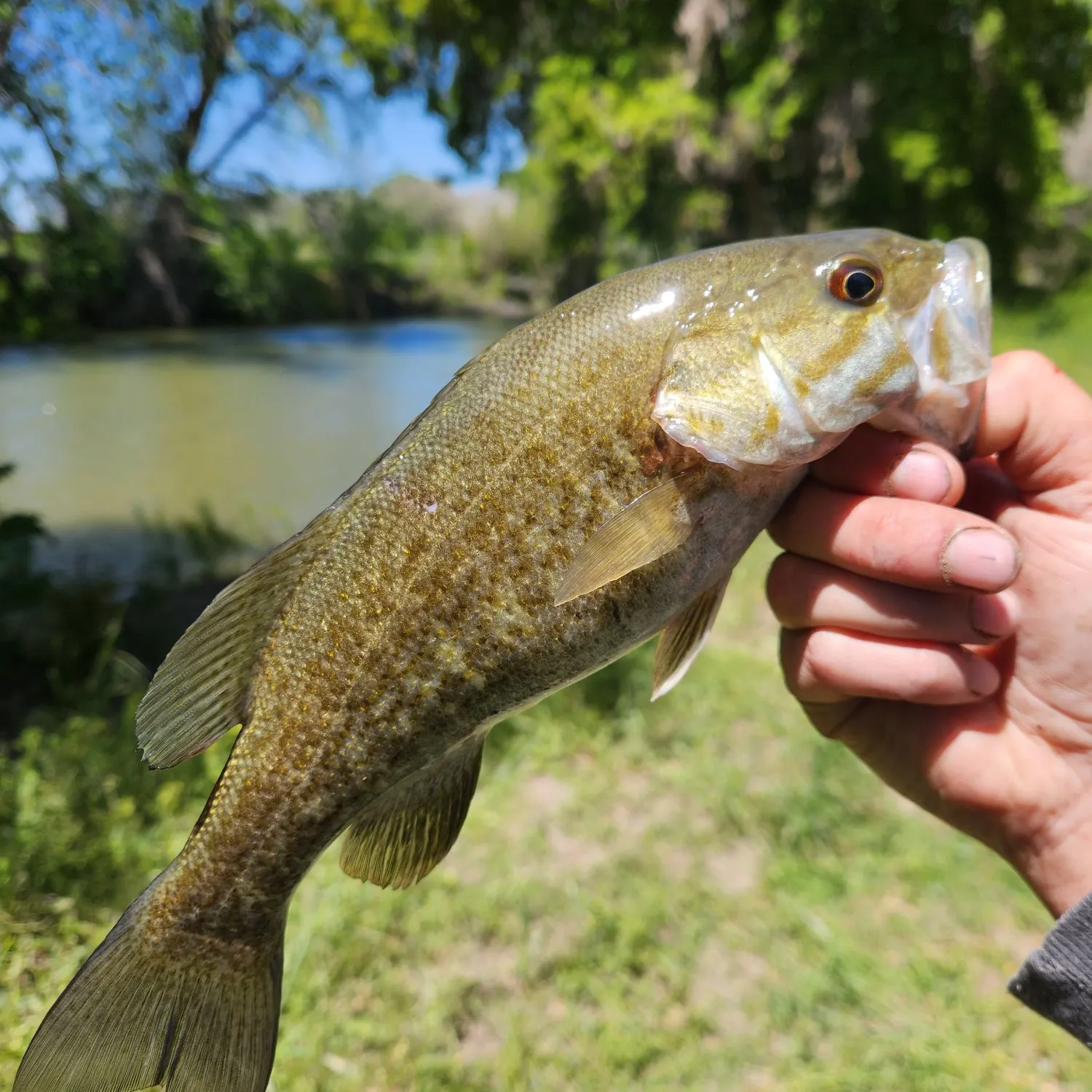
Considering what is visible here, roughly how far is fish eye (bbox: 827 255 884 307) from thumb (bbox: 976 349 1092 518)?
0.44m

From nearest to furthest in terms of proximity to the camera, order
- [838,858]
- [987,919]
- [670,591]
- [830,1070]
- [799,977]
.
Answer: [670,591] → [830,1070] → [799,977] → [987,919] → [838,858]

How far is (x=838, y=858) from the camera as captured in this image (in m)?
3.24

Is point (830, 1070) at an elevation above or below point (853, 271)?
below

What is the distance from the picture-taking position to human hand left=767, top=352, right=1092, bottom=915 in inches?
62.9

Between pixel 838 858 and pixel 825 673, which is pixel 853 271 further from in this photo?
pixel 838 858

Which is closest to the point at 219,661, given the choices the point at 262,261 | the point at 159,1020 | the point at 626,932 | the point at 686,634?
the point at 159,1020

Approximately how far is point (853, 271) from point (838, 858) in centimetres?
271

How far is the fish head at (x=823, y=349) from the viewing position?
1433 mm

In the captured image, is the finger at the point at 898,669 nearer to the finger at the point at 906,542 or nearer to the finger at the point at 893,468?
the finger at the point at 906,542

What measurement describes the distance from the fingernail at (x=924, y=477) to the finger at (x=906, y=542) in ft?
0.07

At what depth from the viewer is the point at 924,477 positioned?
159cm

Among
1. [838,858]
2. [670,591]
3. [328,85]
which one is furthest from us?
[328,85]

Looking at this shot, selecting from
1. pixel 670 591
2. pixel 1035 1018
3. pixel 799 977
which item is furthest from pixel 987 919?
pixel 670 591

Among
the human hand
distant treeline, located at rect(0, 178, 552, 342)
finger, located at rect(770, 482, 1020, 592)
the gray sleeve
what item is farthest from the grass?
distant treeline, located at rect(0, 178, 552, 342)
